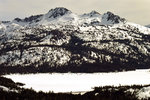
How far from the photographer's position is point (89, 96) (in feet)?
314

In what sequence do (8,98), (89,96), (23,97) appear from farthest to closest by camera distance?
(89,96) < (23,97) < (8,98)

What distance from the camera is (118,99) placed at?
276 feet

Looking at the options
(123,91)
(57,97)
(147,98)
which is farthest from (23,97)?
(147,98)

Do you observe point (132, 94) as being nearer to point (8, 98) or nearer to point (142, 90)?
point (142, 90)

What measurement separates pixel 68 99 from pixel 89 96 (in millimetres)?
5923

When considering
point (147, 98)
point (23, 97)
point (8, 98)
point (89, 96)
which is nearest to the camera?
point (147, 98)

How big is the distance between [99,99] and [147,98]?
1337cm

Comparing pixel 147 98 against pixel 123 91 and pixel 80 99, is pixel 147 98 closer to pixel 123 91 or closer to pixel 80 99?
pixel 123 91

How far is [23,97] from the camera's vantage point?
8838cm

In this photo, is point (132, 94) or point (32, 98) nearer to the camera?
point (132, 94)

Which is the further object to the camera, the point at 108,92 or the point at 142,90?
the point at 108,92

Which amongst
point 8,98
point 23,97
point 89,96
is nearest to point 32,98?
point 23,97

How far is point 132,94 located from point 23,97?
2756cm

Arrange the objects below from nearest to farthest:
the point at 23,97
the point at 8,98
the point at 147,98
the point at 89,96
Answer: the point at 147,98
the point at 8,98
the point at 23,97
the point at 89,96
